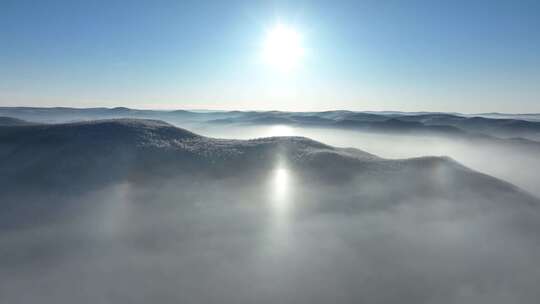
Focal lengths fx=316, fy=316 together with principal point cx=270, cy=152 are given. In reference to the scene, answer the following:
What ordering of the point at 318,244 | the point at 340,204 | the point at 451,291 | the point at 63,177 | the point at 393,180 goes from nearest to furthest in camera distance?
the point at 451,291
the point at 318,244
the point at 340,204
the point at 63,177
the point at 393,180

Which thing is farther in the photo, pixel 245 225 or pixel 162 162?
pixel 162 162

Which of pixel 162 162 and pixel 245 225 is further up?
pixel 162 162

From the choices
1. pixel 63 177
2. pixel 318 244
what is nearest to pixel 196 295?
pixel 318 244

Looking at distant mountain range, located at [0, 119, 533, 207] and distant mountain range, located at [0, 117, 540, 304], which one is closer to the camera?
distant mountain range, located at [0, 117, 540, 304]

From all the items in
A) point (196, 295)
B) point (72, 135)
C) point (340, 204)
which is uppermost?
point (72, 135)

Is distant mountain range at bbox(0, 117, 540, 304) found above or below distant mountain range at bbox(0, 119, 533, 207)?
below

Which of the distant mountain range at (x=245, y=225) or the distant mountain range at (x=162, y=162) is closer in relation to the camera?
the distant mountain range at (x=245, y=225)

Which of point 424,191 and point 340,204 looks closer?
point 340,204

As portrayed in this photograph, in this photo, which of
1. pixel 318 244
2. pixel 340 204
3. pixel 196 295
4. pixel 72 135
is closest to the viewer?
pixel 196 295

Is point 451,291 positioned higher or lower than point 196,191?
lower

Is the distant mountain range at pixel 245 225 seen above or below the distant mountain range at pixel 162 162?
below

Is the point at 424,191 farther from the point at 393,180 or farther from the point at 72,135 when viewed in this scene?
the point at 72,135
